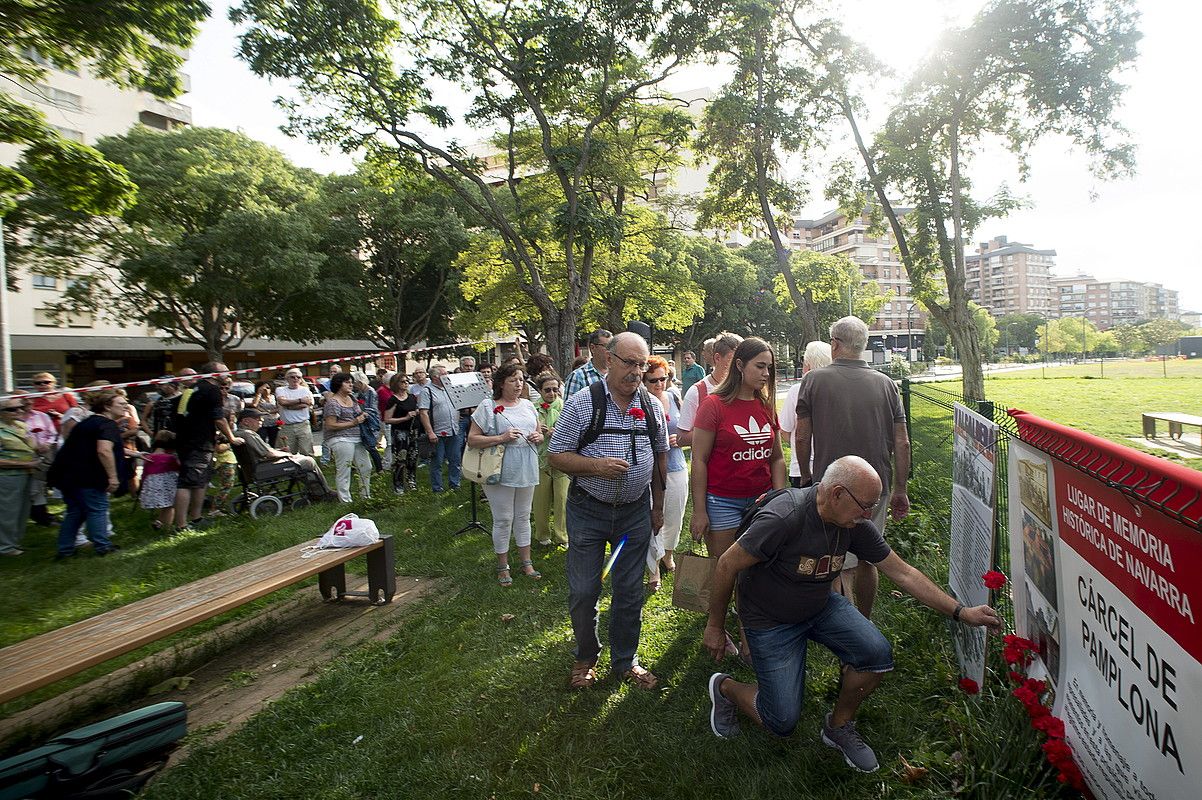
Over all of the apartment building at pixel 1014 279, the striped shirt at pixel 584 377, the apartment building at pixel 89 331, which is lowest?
the striped shirt at pixel 584 377

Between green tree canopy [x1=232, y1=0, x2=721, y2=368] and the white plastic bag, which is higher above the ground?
green tree canopy [x1=232, y1=0, x2=721, y2=368]

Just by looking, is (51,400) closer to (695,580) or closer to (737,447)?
(695,580)

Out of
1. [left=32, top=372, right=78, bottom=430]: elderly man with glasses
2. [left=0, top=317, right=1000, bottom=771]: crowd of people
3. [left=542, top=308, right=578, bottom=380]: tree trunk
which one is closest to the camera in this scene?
[left=0, top=317, right=1000, bottom=771]: crowd of people

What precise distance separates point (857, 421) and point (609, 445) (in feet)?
4.84

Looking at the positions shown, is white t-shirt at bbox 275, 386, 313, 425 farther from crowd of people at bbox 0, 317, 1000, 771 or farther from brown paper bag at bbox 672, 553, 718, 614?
brown paper bag at bbox 672, 553, 718, 614

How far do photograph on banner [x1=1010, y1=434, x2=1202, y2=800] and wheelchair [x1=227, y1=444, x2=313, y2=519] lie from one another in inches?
343

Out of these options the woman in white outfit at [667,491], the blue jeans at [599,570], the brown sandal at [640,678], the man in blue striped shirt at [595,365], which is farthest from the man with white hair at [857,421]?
the man in blue striped shirt at [595,365]

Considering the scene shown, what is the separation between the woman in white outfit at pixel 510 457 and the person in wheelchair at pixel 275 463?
454cm

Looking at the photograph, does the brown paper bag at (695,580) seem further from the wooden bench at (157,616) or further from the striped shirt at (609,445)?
the wooden bench at (157,616)

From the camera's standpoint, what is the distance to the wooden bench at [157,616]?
3119 millimetres

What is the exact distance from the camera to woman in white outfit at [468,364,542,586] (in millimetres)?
5660

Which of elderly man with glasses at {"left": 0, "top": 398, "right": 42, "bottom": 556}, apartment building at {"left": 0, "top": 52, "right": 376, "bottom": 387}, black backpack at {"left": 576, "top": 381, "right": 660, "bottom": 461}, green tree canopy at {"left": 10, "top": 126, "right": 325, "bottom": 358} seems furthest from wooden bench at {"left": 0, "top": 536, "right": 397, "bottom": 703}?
apartment building at {"left": 0, "top": 52, "right": 376, "bottom": 387}

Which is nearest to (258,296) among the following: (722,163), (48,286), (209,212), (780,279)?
(209,212)

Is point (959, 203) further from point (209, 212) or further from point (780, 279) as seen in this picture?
point (209, 212)
